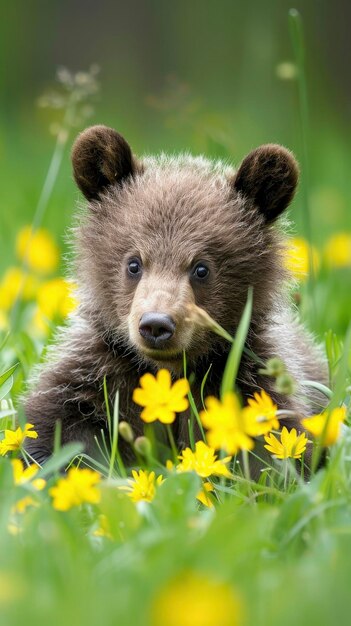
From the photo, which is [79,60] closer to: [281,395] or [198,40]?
[198,40]

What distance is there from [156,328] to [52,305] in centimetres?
225

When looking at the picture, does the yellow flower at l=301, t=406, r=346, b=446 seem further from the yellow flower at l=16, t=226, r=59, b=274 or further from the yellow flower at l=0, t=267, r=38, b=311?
the yellow flower at l=16, t=226, r=59, b=274

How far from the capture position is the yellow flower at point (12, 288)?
6625 mm

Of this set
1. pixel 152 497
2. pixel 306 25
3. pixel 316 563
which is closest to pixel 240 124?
pixel 306 25

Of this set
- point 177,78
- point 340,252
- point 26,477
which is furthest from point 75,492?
point 177,78

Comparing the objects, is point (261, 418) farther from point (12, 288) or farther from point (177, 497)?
point (12, 288)

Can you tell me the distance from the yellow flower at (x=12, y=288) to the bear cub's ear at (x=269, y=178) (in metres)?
2.05

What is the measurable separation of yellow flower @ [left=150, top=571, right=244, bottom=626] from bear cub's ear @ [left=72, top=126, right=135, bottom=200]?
2727 mm

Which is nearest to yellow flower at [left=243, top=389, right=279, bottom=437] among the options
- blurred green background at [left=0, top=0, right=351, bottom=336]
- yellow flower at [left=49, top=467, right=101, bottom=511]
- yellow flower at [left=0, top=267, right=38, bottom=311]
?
yellow flower at [left=49, top=467, right=101, bottom=511]

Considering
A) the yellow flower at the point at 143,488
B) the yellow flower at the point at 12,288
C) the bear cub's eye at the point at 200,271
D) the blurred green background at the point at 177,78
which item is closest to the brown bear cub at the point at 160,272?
the bear cub's eye at the point at 200,271

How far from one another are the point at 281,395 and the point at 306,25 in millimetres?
9355

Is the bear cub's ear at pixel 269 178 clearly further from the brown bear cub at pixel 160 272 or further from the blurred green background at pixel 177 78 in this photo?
the blurred green background at pixel 177 78

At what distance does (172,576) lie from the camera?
7.96 ft

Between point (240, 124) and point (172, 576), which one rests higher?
point (240, 124)
